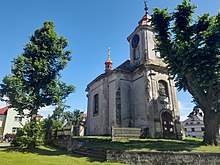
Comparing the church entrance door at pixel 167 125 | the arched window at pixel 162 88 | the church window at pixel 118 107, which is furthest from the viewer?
the arched window at pixel 162 88

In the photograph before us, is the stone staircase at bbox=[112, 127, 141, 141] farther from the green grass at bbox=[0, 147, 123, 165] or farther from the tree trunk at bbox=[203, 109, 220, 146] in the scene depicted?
the tree trunk at bbox=[203, 109, 220, 146]

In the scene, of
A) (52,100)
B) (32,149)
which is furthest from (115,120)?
(32,149)

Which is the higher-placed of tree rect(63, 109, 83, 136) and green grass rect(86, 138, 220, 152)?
tree rect(63, 109, 83, 136)

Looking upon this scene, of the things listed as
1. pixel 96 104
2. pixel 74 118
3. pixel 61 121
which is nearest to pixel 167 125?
pixel 96 104

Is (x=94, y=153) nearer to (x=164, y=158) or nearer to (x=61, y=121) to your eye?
(x=164, y=158)

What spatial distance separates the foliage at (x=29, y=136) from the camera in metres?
15.2

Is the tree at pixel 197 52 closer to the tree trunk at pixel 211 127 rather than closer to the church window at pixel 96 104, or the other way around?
the tree trunk at pixel 211 127

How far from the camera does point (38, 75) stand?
1716 centimetres

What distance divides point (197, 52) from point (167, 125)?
10.7m

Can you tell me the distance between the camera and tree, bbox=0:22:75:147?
15.8 m

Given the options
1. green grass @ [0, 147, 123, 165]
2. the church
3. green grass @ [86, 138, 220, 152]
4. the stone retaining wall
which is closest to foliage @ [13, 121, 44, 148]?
green grass @ [0, 147, 123, 165]

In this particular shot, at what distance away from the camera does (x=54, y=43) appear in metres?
18.9

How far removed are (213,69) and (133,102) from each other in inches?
460

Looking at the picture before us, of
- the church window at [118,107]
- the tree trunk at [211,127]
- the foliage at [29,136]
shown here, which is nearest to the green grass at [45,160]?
the foliage at [29,136]
